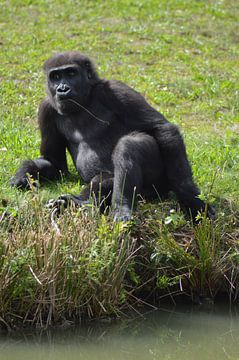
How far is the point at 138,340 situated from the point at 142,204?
1423 mm

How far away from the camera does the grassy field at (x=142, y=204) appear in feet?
21.5

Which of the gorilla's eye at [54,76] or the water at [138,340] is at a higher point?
the gorilla's eye at [54,76]

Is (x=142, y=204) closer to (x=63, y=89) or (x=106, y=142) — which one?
(x=106, y=142)

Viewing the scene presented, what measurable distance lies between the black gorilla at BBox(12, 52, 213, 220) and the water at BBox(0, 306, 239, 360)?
38.1 inches

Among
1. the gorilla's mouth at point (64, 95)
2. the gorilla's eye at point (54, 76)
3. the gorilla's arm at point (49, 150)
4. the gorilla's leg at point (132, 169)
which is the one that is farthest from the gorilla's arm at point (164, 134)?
the gorilla's arm at point (49, 150)

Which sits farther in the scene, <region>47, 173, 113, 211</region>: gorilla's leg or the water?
<region>47, 173, 113, 211</region>: gorilla's leg

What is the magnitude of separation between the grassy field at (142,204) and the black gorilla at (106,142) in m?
0.24

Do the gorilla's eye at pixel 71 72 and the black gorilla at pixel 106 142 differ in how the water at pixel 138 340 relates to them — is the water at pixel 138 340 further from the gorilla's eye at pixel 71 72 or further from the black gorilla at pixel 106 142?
the gorilla's eye at pixel 71 72

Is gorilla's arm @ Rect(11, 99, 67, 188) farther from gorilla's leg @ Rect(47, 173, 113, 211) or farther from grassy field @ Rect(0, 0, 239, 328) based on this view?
gorilla's leg @ Rect(47, 173, 113, 211)

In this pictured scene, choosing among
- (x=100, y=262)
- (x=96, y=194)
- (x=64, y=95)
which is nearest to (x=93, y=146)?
(x=64, y=95)

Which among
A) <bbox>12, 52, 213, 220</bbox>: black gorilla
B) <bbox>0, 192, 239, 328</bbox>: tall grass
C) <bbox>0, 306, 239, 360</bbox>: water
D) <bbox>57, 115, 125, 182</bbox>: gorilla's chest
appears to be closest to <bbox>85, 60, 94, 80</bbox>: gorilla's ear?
<bbox>12, 52, 213, 220</bbox>: black gorilla

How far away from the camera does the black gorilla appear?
24.5ft

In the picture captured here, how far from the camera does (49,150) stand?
859 cm

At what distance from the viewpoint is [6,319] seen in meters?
6.52
